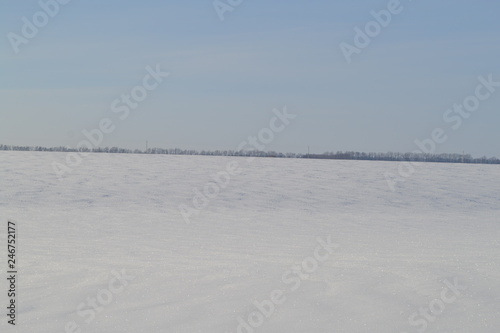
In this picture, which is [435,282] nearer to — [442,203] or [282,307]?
[282,307]

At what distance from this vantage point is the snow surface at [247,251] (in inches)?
213

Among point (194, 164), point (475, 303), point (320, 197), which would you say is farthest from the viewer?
point (194, 164)

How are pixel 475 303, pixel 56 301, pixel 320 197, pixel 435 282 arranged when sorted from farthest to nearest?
pixel 320 197, pixel 435 282, pixel 475 303, pixel 56 301

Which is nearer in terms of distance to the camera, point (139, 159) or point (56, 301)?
point (56, 301)

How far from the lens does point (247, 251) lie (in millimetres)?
8812

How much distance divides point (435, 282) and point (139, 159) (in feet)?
61.9

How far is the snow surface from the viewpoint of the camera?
5398 millimetres

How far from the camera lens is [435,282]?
267 inches

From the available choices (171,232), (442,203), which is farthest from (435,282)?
Answer: (442,203)

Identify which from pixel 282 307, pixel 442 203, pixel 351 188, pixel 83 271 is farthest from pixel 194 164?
pixel 282 307

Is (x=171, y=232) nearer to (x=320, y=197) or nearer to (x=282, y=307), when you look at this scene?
(x=282, y=307)

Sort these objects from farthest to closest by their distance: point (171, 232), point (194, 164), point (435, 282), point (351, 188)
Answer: point (194, 164) < point (351, 188) < point (171, 232) < point (435, 282)

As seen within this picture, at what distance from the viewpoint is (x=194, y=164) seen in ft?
74.5

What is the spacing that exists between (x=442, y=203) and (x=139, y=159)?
1323cm
